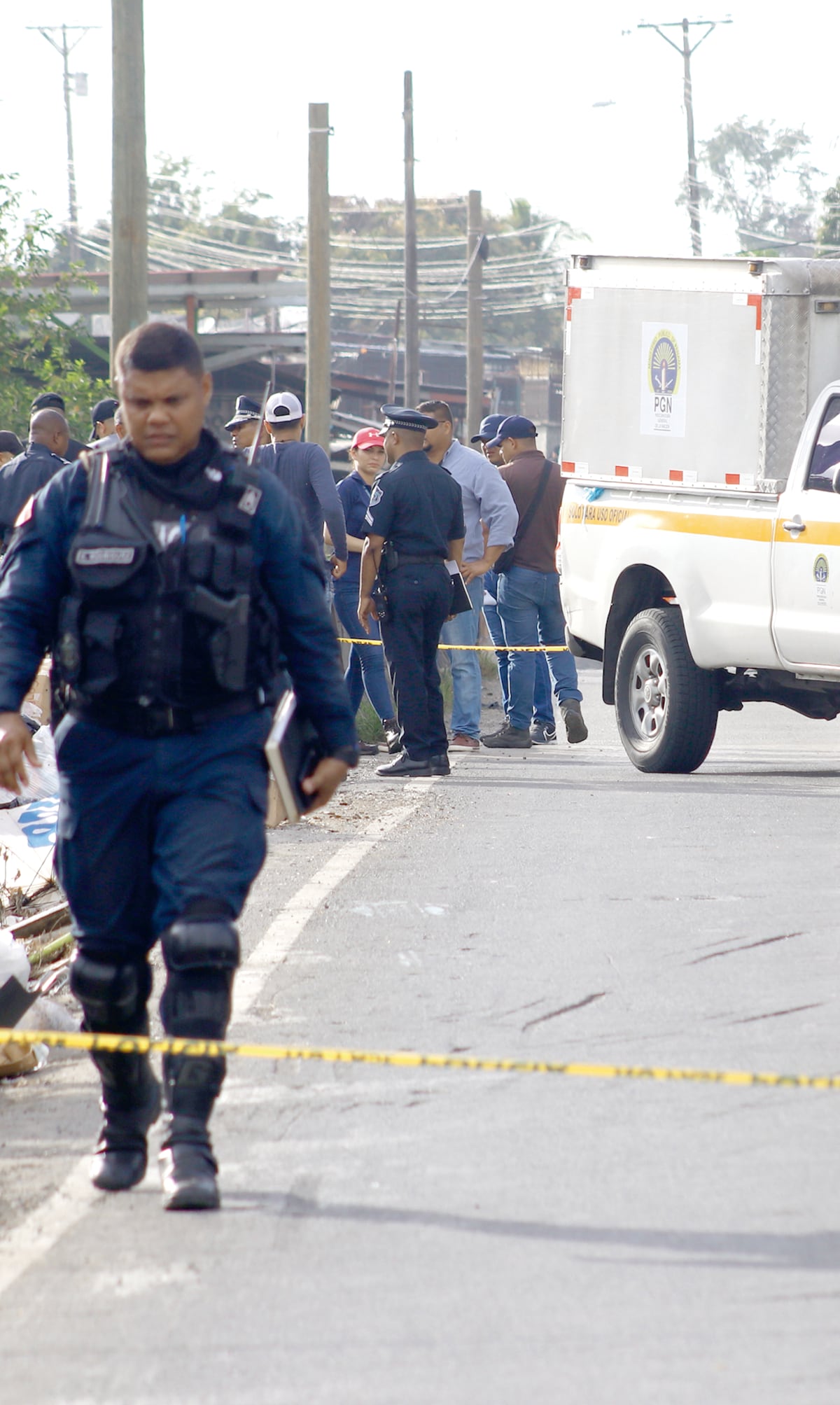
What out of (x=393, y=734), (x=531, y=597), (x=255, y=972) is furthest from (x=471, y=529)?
(x=255, y=972)

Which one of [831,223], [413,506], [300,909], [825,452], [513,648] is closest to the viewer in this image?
[300,909]

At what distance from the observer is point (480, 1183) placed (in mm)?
4391

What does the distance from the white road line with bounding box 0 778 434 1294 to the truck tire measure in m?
1.28

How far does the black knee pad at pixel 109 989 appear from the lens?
4398mm

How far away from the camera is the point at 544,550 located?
13.0 metres

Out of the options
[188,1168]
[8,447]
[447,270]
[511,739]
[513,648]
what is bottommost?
[511,739]

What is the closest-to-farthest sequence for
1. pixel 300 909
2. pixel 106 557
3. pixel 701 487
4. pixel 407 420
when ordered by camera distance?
1. pixel 106 557
2. pixel 300 909
3. pixel 407 420
4. pixel 701 487

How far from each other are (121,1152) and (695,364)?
7.81 meters

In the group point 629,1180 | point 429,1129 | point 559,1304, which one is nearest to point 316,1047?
point 429,1129

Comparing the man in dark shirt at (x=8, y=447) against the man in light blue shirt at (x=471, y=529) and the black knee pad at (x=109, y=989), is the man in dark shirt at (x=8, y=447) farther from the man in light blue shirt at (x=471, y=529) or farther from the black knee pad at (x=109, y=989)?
the black knee pad at (x=109, y=989)

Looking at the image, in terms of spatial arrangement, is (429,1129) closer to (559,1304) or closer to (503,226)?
(559,1304)

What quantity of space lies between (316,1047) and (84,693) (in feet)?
5.37

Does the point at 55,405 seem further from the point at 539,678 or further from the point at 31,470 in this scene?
the point at 539,678

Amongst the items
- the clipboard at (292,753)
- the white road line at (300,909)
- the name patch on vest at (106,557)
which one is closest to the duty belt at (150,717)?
the clipboard at (292,753)
